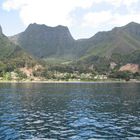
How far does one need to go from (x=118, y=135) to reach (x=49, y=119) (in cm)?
2187

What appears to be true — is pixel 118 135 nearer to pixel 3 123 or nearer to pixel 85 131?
pixel 85 131

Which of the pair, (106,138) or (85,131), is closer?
(106,138)

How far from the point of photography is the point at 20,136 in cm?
5328

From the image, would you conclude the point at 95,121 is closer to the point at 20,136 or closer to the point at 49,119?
the point at 49,119

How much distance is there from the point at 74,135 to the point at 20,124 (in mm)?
15459

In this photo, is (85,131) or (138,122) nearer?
(85,131)

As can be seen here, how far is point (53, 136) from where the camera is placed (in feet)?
175

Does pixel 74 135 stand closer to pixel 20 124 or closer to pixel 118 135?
pixel 118 135

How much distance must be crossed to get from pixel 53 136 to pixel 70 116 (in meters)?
24.1

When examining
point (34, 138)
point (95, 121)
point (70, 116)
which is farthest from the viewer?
point (70, 116)

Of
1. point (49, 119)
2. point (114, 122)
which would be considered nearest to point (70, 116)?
point (49, 119)

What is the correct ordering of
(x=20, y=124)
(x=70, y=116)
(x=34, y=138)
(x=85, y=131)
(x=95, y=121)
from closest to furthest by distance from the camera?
1. (x=34, y=138)
2. (x=85, y=131)
3. (x=20, y=124)
4. (x=95, y=121)
5. (x=70, y=116)

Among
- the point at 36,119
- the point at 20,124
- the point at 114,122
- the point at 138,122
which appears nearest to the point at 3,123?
the point at 20,124

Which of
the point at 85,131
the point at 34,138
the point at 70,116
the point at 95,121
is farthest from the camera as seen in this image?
the point at 70,116
